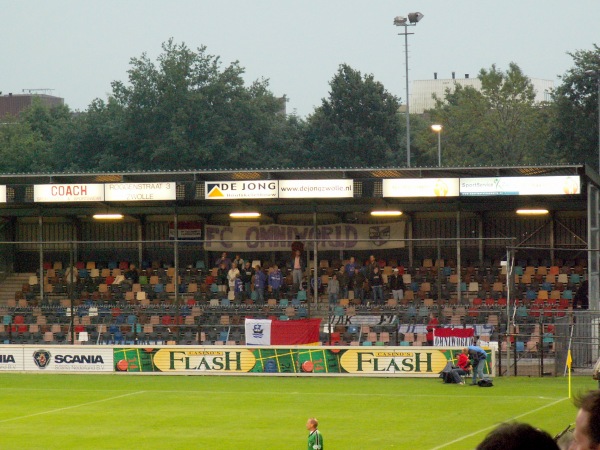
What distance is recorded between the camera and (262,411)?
81.9 feet

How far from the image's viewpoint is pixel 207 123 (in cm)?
8762

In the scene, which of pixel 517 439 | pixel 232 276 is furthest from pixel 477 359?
pixel 517 439

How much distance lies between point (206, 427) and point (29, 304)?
21.0m

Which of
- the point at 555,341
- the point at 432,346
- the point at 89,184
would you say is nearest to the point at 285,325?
the point at 432,346

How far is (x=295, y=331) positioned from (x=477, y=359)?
6.81 meters

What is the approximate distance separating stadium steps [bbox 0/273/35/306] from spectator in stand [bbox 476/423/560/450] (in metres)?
43.1

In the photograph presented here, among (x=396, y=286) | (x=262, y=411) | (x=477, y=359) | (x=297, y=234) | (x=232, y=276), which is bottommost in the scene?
Result: (x=262, y=411)

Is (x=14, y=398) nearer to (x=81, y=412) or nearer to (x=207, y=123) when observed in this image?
(x=81, y=412)

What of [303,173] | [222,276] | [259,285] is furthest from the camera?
[222,276]

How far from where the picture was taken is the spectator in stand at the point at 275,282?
41.1m

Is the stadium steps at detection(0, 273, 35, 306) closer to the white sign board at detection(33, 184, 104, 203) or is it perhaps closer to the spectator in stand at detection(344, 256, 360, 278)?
the white sign board at detection(33, 184, 104, 203)

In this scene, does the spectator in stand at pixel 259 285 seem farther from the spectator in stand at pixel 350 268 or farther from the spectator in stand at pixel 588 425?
the spectator in stand at pixel 588 425

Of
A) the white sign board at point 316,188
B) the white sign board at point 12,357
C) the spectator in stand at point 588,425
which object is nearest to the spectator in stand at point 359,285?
the white sign board at point 316,188

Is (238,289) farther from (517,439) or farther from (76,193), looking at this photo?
(517,439)
